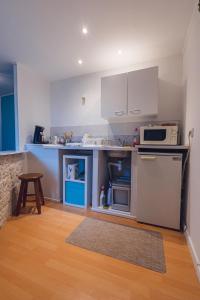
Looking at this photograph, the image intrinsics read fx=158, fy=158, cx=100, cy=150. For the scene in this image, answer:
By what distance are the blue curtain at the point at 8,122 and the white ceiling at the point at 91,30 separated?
1.96 m

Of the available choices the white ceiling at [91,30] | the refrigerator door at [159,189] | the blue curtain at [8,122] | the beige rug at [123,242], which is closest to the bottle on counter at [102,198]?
the beige rug at [123,242]

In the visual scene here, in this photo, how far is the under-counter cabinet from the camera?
246cm

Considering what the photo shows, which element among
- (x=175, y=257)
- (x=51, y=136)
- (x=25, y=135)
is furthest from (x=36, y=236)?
(x=51, y=136)

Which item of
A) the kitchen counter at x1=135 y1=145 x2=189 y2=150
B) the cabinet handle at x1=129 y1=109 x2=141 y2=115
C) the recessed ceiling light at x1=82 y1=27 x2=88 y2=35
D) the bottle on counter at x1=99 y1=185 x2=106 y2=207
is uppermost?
the recessed ceiling light at x1=82 y1=27 x2=88 y2=35

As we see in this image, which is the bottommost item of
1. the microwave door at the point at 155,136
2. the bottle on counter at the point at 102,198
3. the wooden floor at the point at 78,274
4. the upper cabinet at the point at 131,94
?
the wooden floor at the point at 78,274

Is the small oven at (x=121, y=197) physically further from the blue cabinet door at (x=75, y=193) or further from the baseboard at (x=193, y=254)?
the baseboard at (x=193, y=254)

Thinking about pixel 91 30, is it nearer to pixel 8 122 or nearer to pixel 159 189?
pixel 159 189

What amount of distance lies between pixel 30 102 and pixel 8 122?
1.80m

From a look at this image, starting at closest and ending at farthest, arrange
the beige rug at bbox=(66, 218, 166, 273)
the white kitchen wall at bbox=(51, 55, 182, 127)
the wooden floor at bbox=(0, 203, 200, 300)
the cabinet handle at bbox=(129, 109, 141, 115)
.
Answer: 1. the wooden floor at bbox=(0, 203, 200, 300)
2. the beige rug at bbox=(66, 218, 166, 273)
3. the cabinet handle at bbox=(129, 109, 141, 115)
4. the white kitchen wall at bbox=(51, 55, 182, 127)

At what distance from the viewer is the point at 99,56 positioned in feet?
7.98

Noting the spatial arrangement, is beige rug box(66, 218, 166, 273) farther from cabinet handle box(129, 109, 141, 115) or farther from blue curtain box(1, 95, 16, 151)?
blue curtain box(1, 95, 16, 151)

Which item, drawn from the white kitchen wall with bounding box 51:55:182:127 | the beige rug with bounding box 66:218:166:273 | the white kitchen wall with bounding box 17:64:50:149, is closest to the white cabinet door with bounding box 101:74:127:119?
the white kitchen wall with bounding box 51:55:182:127

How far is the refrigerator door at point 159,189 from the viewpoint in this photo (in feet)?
5.91

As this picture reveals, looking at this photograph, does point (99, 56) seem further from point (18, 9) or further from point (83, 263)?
point (83, 263)
